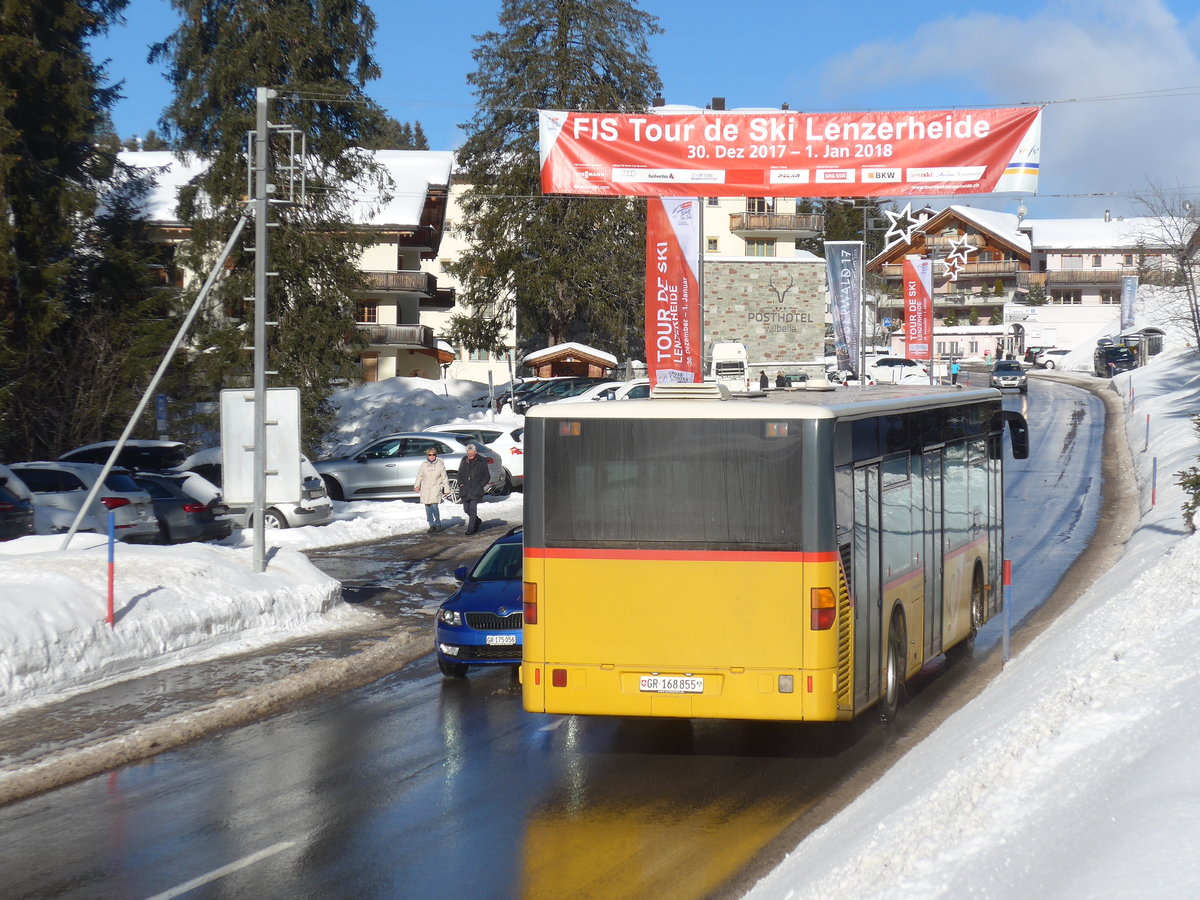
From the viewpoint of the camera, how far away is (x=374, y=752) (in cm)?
1095

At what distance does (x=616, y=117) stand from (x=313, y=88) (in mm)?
21733

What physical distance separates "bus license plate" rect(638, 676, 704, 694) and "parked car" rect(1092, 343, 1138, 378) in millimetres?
69756

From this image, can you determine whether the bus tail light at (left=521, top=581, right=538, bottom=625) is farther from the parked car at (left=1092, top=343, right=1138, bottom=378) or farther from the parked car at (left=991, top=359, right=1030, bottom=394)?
the parked car at (left=1092, top=343, right=1138, bottom=378)

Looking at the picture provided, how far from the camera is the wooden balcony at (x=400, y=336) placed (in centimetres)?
6469

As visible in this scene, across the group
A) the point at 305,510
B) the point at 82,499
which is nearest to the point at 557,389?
the point at 305,510

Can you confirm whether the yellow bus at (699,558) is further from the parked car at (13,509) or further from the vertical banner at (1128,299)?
the vertical banner at (1128,299)

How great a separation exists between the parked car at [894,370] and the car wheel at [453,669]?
5458 centimetres

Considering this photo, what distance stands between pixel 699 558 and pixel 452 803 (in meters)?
2.44

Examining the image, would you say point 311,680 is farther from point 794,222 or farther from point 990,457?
point 794,222

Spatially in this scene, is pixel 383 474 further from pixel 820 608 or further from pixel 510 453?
pixel 820 608

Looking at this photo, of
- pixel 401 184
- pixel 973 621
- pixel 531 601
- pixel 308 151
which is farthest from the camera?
pixel 401 184

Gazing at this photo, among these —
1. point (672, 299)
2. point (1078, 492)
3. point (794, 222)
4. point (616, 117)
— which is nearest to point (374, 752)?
point (616, 117)

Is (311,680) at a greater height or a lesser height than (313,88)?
lesser

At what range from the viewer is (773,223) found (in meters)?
96.5
